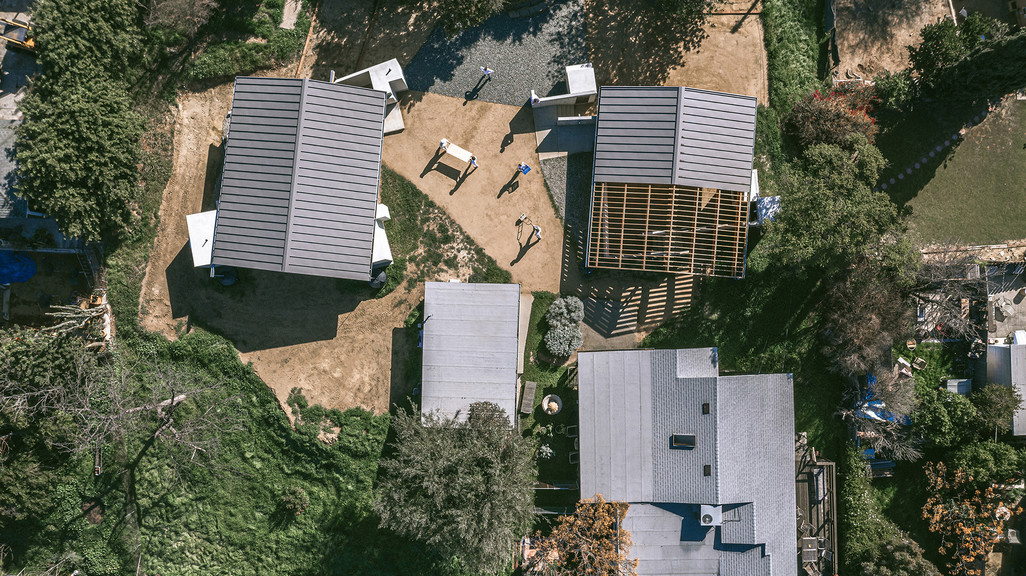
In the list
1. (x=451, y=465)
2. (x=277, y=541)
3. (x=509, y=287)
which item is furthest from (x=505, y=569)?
(x=509, y=287)

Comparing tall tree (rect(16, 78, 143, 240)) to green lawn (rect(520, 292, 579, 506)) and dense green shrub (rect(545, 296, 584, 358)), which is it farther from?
dense green shrub (rect(545, 296, 584, 358))

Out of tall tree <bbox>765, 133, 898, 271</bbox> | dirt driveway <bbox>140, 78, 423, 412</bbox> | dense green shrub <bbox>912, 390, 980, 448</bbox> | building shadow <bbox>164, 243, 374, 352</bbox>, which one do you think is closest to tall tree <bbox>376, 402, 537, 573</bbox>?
dirt driveway <bbox>140, 78, 423, 412</bbox>

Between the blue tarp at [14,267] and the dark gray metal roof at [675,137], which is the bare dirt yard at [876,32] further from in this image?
the blue tarp at [14,267]

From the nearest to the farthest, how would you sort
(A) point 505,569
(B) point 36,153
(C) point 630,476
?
(B) point 36,153 < (C) point 630,476 < (A) point 505,569

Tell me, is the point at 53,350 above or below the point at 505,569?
above

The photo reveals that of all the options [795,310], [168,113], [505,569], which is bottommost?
→ [505,569]

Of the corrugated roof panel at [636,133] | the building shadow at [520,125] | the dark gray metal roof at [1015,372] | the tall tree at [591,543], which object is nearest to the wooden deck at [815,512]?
the tall tree at [591,543]

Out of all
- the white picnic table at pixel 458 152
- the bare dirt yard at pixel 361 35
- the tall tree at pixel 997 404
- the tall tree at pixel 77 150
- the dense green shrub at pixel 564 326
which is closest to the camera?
the tall tree at pixel 77 150

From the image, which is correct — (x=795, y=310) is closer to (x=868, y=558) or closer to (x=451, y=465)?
(x=868, y=558)
